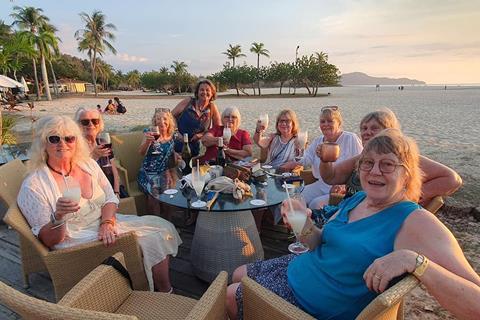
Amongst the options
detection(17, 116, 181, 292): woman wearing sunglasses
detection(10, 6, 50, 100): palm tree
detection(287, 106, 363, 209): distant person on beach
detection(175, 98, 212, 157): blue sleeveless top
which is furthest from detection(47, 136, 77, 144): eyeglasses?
detection(10, 6, 50, 100): palm tree

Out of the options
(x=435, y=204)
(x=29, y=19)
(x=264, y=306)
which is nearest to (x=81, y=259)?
(x=264, y=306)

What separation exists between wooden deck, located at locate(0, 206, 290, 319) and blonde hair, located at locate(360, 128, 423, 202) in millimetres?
1957

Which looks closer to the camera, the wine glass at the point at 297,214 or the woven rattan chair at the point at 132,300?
the woven rattan chair at the point at 132,300

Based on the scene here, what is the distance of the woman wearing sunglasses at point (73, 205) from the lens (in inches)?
81.0

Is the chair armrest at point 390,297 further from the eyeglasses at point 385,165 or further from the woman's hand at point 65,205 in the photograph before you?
the woman's hand at point 65,205

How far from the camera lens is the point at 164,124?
3.83 m

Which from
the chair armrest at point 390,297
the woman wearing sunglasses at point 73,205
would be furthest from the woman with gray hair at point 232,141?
the chair armrest at point 390,297

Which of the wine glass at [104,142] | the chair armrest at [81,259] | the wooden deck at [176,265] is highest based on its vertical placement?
the wine glass at [104,142]

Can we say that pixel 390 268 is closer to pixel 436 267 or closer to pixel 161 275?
pixel 436 267

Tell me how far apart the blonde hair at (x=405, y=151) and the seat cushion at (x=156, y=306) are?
1303 mm

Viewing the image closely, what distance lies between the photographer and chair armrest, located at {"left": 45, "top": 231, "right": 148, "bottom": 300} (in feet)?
6.46

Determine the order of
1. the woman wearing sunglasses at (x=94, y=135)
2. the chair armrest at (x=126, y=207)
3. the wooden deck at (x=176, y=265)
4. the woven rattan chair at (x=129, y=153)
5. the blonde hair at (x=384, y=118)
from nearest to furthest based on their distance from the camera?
the blonde hair at (x=384, y=118)
the wooden deck at (x=176, y=265)
the chair armrest at (x=126, y=207)
the woman wearing sunglasses at (x=94, y=135)
the woven rattan chair at (x=129, y=153)

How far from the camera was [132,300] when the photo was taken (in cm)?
183

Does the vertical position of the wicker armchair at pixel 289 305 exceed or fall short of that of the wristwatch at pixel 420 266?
it falls short
